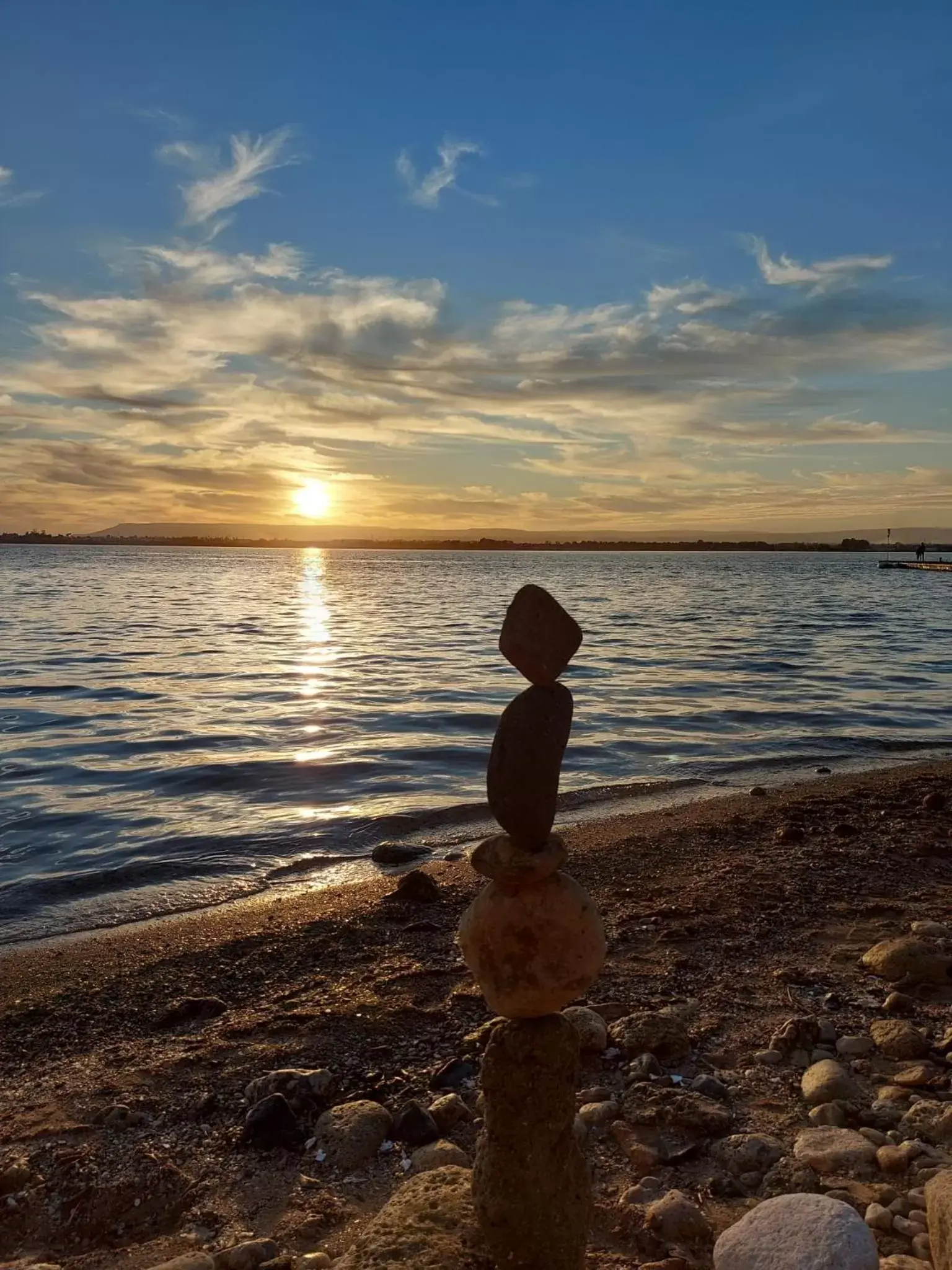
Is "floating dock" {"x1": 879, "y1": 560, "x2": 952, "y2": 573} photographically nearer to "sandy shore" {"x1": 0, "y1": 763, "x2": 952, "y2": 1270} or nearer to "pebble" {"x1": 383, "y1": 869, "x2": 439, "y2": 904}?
"sandy shore" {"x1": 0, "y1": 763, "x2": 952, "y2": 1270}

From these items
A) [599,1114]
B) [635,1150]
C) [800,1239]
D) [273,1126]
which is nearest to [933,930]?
[599,1114]

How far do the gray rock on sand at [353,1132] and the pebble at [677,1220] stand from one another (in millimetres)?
1182

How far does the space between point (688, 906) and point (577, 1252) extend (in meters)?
4.29

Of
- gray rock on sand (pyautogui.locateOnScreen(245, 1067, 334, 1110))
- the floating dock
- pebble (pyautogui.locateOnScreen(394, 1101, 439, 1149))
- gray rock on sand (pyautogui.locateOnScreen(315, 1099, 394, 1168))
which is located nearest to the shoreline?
gray rock on sand (pyautogui.locateOnScreen(245, 1067, 334, 1110))

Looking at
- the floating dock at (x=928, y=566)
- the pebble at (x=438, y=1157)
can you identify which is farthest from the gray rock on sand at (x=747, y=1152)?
the floating dock at (x=928, y=566)

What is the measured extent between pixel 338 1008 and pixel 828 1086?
2.65 m

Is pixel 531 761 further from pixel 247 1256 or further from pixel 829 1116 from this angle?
pixel 829 1116

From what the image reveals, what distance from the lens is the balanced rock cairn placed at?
2.99 meters

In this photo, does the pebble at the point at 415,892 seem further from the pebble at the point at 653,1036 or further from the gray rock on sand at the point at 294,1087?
the gray rock on sand at the point at 294,1087

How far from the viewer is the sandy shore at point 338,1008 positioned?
3.73m

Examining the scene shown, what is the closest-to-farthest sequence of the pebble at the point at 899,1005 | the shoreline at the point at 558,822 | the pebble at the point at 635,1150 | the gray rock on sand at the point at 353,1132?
the pebble at the point at 635,1150
the gray rock on sand at the point at 353,1132
the pebble at the point at 899,1005
the shoreline at the point at 558,822

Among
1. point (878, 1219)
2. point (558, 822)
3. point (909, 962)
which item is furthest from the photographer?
point (558, 822)

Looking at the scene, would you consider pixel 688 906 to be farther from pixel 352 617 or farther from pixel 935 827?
pixel 352 617

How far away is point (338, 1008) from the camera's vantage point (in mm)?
5500
